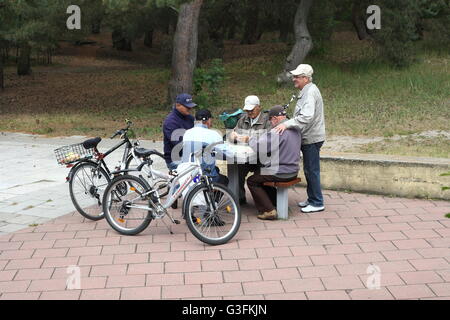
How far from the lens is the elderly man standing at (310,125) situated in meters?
6.88

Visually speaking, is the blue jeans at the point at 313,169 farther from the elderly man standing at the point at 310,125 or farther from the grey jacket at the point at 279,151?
the grey jacket at the point at 279,151

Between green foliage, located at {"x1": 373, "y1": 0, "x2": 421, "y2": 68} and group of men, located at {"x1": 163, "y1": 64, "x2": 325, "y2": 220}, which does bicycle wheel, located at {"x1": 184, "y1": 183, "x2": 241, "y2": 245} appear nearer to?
group of men, located at {"x1": 163, "y1": 64, "x2": 325, "y2": 220}

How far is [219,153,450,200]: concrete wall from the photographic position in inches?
299

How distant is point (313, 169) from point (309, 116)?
63 cm

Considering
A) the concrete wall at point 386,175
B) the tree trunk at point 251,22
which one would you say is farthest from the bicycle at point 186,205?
the tree trunk at point 251,22

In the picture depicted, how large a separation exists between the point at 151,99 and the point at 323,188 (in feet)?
42.6

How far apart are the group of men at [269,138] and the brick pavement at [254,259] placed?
1.22ft

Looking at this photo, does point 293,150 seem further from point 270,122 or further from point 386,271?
point 386,271

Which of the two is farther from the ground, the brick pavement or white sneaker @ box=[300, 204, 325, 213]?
white sneaker @ box=[300, 204, 325, 213]

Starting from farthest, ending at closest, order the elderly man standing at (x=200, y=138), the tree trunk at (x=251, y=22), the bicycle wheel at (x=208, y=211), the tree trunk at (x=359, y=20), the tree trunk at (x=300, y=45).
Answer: the tree trunk at (x=251, y=22)
the tree trunk at (x=359, y=20)
the tree trunk at (x=300, y=45)
the elderly man standing at (x=200, y=138)
the bicycle wheel at (x=208, y=211)

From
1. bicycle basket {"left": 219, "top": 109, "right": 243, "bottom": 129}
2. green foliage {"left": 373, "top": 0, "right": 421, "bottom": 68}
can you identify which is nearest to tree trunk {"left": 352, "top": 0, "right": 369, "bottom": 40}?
green foliage {"left": 373, "top": 0, "right": 421, "bottom": 68}

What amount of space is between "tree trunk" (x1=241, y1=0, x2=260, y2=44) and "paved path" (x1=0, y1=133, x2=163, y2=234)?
15957 mm

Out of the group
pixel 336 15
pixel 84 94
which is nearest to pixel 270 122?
pixel 84 94

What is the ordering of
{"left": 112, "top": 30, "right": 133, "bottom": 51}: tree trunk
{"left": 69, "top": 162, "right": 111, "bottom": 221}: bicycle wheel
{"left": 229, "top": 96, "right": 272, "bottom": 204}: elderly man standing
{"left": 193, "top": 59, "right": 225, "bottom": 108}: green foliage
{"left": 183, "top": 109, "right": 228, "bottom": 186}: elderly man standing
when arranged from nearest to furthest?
{"left": 183, "top": 109, "right": 228, "bottom": 186}: elderly man standing
{"left": 229, "top": 96, "right": 272, "bottom": 204}: elderly man standing
{"left": 69, "top": 162, "right": 111, "bottom": 221}: bicycle wheel
{"left": 193, "top": 59, "right": 225, "bottom": 108}: green foliage
{"left": 112, "top": 30, "right": 133, "bottom": 51}: tree trunk
